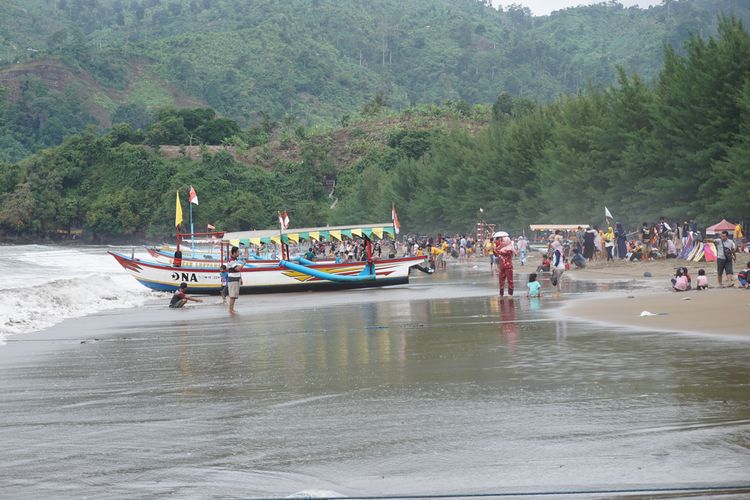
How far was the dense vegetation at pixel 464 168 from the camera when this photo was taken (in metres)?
45.1

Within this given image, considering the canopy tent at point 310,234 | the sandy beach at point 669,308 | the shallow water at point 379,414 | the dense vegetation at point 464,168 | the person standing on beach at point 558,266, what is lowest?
the shallow water at point 379,414

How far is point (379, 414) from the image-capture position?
32.9 feet

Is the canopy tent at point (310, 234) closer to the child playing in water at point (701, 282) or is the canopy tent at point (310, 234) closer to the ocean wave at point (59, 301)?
the ocean wave at point (59, 301)

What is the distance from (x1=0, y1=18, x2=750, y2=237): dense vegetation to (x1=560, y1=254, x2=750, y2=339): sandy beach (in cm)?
1679

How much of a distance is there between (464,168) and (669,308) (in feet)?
207

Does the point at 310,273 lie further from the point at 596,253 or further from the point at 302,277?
the point at 596,253

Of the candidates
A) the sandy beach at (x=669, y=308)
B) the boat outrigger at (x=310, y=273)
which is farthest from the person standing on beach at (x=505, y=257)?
the boat outrigger at (x=310, y=273)

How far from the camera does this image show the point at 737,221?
1874 inches

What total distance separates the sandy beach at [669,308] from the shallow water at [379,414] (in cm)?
109

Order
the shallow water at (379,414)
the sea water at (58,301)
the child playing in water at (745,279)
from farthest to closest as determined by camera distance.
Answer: the sea water at (58,301) < the child playing in water at (745,279) < the shallow water at (379,414)

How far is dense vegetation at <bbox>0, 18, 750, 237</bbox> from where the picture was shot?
45.1 metres

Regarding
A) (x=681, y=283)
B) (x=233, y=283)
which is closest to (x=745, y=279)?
(x=681, y=283)

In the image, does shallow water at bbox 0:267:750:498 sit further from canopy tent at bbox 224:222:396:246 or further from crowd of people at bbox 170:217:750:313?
canopy tent at bbox 224:222:396:246

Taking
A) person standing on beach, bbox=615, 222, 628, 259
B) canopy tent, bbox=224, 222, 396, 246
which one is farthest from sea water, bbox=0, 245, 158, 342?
person standing on beach, bbox=615, 222, 628, 259
